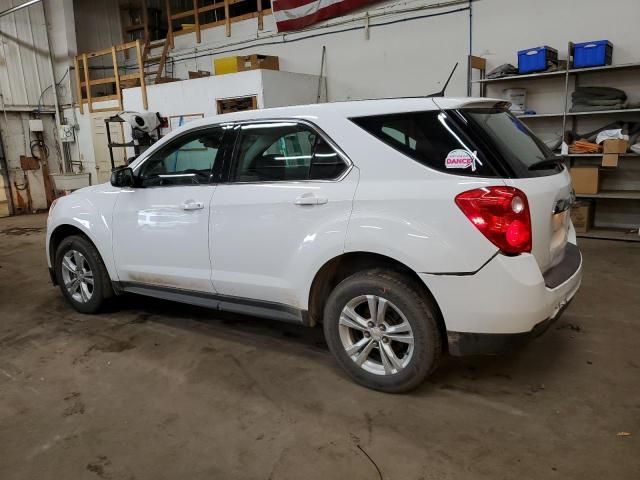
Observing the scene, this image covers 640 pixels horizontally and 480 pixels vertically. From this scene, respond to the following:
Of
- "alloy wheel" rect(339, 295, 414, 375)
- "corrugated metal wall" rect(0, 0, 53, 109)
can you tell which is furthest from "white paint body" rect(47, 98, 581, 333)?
"corrugated metal wall" rect(0, 0, 53, 109)

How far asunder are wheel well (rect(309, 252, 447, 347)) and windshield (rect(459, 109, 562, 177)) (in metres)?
0.67

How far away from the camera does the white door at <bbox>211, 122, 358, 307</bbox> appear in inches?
97.6

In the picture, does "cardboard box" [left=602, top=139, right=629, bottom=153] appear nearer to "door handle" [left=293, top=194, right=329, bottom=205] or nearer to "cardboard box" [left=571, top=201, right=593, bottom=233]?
"cardboard box" [left=571, top=201, right=593, bottom=233]

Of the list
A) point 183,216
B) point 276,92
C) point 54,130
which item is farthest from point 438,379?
point 54,130

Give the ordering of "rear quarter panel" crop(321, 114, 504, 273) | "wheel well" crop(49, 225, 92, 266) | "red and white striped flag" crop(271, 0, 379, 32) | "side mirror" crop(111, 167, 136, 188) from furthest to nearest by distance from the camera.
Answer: "red and white striped flag" crop(271, 0, 379, 32), "wheel well" crop(49, 225, 92, 266), "side mirror" crop(111, 167, 136, 188), "rear quarter panel" crop(321, 114, 504, 273)

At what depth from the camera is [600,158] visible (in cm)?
624

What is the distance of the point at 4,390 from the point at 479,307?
2564 millimetres

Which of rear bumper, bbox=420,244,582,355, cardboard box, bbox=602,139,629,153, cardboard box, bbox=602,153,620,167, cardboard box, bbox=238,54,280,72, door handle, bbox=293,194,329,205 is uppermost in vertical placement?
cardboard box, bbox=238,54,280,72

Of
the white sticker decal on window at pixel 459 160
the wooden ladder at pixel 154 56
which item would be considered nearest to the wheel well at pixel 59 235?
the white sticker decal on window at pixel 459 160

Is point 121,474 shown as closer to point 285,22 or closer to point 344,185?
point 344,185

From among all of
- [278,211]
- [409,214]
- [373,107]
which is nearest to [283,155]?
[278,211]

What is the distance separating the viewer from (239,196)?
2.78m

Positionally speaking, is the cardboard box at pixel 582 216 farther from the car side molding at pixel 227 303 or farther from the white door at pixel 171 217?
the white door at pixel 171 217

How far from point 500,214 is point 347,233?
0.70 m
